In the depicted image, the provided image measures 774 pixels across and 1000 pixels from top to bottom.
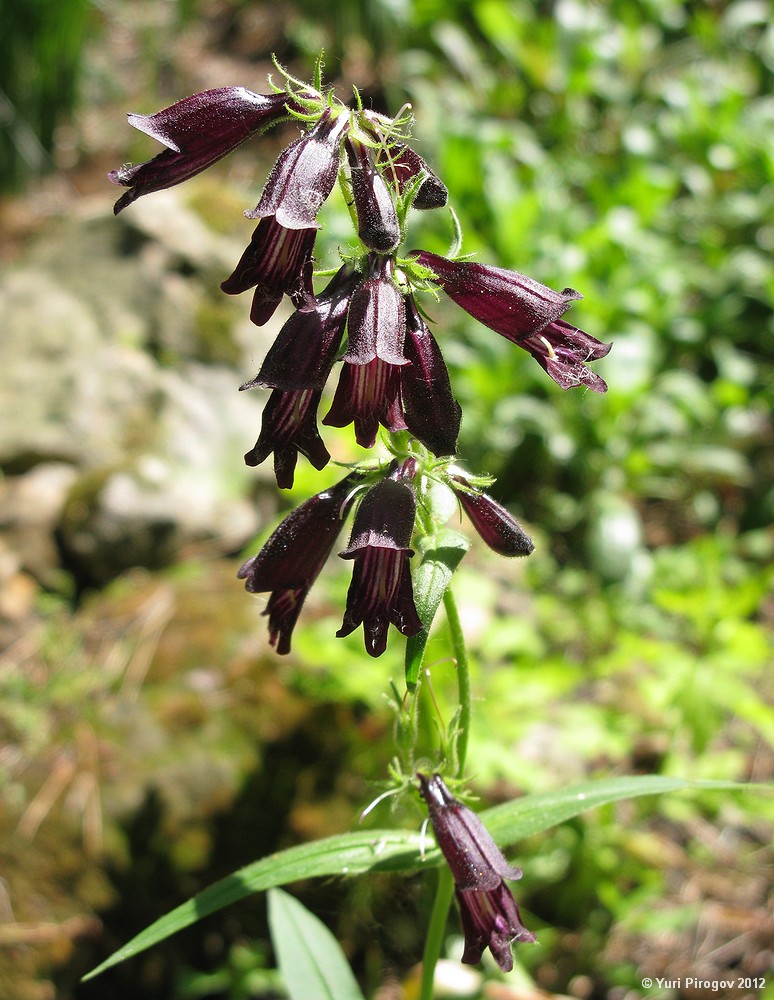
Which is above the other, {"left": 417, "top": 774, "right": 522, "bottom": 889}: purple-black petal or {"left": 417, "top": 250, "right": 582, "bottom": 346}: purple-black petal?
{"left": 417, "top": 250, "right": 582, "bottom": 346}: purple-black petal

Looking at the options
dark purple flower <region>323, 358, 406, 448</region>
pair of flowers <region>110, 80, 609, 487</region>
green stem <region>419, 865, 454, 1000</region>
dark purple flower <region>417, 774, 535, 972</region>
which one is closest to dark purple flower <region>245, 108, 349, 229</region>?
pair of flowers <region>110, 80, 609, 487</region>

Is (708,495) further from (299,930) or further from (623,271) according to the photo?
(299,930)

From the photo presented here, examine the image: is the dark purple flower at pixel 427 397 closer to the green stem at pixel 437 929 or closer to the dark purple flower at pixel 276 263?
the dark purple flower at pixel 276 263

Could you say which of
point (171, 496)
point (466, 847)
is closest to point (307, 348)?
point (466, 847)

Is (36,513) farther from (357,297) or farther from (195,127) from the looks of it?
(357,297)

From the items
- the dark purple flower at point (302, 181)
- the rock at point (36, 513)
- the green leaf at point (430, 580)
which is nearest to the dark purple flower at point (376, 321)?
the dark purple flower at point (302, 181)

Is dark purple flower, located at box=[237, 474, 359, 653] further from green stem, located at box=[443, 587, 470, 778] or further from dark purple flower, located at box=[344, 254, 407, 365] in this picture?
dark purple flower, located at box=[344, 254, 407, 365]

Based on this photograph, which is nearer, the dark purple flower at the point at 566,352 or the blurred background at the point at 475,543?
the dark purple flower at the point at 566,352
